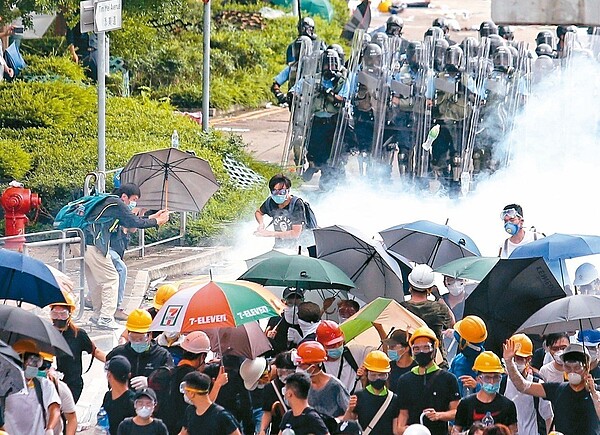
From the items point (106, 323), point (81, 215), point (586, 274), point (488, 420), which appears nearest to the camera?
point (488, 420)

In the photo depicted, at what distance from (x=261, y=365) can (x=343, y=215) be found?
28.1 ft

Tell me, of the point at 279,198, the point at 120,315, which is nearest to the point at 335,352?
the point at 279,198

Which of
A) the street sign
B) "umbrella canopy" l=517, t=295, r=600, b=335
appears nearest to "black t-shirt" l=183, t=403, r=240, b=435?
"umbrella canopy" l=517, t=295, r=600, b=335

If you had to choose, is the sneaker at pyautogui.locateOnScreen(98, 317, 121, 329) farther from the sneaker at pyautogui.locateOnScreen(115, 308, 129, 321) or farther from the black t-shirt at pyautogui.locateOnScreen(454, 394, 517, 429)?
the black t-shirt at pyautogui.locateOnScreen(454, 394, 517, 429)

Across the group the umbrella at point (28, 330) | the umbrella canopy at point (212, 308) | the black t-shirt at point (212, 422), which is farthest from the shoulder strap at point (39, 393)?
the umbrella canopy at point (212, 308)

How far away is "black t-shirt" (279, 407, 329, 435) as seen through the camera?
8.83 metres

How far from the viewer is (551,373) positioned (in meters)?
10.1

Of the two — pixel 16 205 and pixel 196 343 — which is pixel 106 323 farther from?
pixel 196 343

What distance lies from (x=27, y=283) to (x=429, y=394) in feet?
9.56

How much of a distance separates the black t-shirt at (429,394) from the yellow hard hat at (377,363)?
0.21m

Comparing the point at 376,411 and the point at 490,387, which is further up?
the point at 490,387

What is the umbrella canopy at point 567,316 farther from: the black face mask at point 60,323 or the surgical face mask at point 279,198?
the surgical face mask at point 279,198

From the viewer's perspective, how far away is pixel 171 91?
2700 centimetres

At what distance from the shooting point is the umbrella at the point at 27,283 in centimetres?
1082
